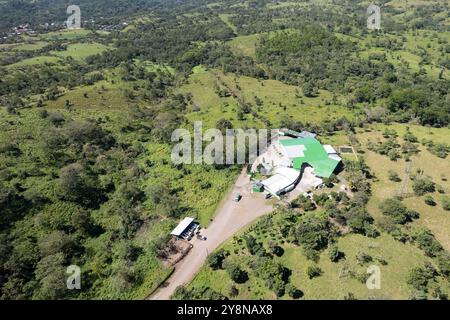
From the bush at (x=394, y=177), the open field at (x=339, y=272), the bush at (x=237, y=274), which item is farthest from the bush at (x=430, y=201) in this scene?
the bush at (x=237, y=274)

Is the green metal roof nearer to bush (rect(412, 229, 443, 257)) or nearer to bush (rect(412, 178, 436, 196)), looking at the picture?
bush (rect(412, 178, 436, 196))

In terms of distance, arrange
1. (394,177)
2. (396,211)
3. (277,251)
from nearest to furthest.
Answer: (277,251), (396,211), (394,177)

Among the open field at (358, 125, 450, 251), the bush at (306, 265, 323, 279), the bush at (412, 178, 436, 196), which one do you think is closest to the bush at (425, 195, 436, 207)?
the open field at (358, 125, 450, 251)

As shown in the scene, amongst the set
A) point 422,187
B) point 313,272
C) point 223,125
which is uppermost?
point 223,125

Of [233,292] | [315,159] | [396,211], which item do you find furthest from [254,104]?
[233,292]

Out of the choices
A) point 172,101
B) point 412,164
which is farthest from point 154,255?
point 172,101

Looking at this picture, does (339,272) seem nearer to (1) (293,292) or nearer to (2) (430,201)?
(1) (293,292)

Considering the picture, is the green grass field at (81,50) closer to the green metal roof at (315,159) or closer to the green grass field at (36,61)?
the green grass field at (36,61)
